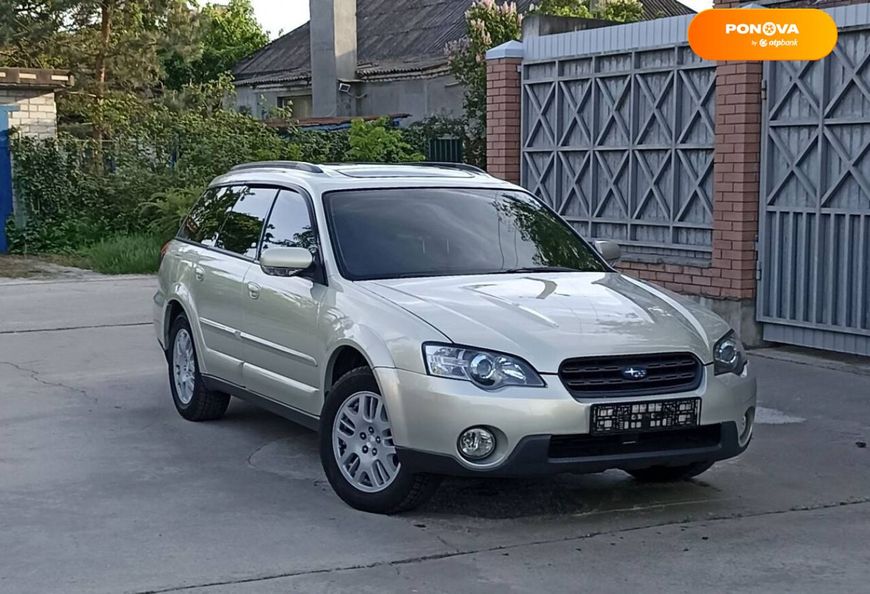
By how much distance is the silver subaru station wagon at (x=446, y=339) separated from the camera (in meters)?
5.61

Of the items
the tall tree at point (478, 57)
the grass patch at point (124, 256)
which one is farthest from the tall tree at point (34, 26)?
the grass patch at point (124, 256)

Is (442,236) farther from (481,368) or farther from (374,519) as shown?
(374,519)

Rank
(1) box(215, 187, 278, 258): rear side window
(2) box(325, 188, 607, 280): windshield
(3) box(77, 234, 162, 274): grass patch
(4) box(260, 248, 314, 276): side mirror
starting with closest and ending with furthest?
(4) box(260, 248, 314, 276): side mirror → (2) box(325, 188, 607, 280): windshield → (1) box(215, 187, 278, 258): rear side window → (3) box(77, 234, 162, 274): grass patch

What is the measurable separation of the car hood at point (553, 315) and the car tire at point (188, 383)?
2219 millimetres

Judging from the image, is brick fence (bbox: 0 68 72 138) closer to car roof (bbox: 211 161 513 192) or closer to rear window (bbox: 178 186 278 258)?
rear window (bbox: 178 186 278 258)

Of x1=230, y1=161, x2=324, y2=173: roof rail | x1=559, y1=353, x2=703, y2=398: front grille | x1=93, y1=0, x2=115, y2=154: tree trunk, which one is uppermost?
x1=93, y1=0, x2=115, y2=154: tree trunk

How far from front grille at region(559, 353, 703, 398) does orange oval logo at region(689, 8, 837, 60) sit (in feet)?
17.5

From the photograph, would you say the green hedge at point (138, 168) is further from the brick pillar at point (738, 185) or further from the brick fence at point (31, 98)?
the brick pillar at point (738, 185)

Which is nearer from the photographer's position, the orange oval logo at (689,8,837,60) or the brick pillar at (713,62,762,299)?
the orange oval logo at (689,8,837,60)

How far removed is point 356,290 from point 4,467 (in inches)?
93.0

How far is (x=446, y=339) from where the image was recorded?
5695mm

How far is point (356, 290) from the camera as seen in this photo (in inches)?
251

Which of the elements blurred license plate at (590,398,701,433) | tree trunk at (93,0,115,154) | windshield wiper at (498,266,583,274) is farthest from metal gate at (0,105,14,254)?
blurred license plate at (590,398,701,433)

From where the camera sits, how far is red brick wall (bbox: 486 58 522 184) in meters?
13.8
